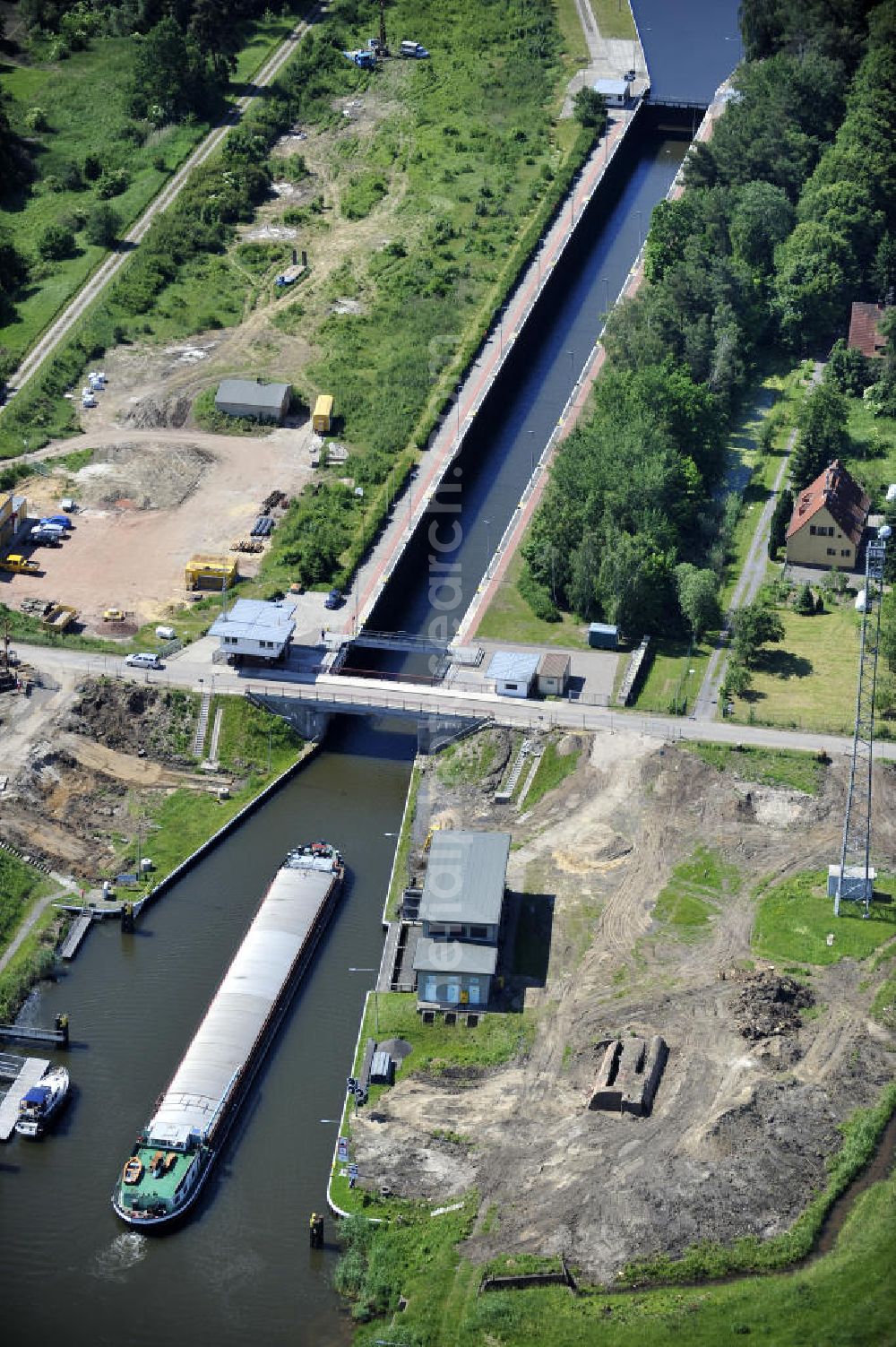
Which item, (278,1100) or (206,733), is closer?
(278,1100)

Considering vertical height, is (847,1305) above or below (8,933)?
above

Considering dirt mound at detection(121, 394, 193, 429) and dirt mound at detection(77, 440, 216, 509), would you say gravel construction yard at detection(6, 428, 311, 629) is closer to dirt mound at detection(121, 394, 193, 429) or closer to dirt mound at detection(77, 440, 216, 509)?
dirt mound at detection(77, 440, 216, 509)

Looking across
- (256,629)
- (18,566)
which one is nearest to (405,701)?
(256,629)

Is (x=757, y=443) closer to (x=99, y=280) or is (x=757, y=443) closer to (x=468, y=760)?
(x=468, y=760)

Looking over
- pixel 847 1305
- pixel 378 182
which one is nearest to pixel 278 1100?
pixel 847 1305

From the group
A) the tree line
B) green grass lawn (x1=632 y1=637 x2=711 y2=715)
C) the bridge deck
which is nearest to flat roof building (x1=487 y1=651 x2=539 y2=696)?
green grass lawn (x1=632 y1=637 x2=711 y2=715)

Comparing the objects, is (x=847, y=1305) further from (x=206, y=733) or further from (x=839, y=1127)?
(x=206, y=733)
